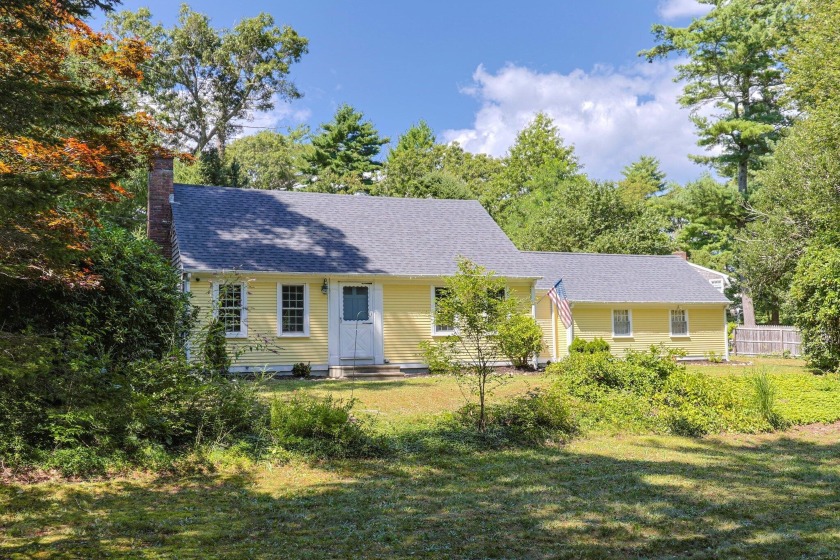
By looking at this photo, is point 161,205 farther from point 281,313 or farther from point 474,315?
point 474,315

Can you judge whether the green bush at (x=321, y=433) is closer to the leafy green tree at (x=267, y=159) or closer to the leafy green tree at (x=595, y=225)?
the leafy green tree at (x=595, y=225)

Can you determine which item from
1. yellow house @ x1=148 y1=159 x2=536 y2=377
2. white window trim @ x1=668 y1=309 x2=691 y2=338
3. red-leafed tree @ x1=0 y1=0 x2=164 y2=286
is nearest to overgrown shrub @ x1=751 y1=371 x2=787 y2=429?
yellow house @ x1=148 y1=159 x2=536 y2=377

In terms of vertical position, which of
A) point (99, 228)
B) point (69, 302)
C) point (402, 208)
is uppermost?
point (402, 208)

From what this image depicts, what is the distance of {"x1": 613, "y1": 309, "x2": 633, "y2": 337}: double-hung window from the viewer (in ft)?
76.0

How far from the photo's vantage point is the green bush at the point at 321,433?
8.01m

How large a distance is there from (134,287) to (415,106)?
A: 42090 millimetres

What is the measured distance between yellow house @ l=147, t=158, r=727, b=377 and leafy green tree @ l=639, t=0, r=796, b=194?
1609cm

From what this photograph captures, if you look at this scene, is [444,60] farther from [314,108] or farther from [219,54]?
[314,108]

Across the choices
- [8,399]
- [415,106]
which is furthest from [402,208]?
[415,106]

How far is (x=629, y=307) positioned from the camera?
2320 cm

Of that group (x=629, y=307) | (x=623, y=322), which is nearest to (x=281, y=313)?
(x=623, y=322)

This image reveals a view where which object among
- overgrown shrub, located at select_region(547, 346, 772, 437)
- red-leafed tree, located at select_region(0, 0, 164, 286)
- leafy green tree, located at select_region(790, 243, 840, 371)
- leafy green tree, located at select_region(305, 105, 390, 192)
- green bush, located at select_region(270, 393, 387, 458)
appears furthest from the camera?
leafy green tree, located at select_region(305, 105, 390, 192)

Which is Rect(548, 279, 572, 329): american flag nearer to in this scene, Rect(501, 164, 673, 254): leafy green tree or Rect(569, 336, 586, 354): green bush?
Rect(569, 336, 586, 354): green bush

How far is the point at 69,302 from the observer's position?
8.45 m
